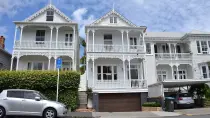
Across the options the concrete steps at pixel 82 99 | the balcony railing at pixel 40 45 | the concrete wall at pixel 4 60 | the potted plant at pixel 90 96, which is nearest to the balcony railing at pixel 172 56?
the potted plant at pixel 90 96

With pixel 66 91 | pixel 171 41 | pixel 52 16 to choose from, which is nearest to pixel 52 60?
pixel 52 16

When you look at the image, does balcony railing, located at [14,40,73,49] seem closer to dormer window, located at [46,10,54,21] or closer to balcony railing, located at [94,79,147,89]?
dormer window, located at [46,10,54,21]

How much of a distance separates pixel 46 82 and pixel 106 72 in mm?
8329

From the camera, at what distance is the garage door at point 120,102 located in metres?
18.4

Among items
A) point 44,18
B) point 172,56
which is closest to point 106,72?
point 172,56

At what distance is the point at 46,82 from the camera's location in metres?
14.5

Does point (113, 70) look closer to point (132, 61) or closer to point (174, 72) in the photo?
point (132, 61)

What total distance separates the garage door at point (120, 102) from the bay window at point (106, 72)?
2888mm

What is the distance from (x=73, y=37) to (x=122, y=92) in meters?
8.38

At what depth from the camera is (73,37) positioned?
2119 centimetres

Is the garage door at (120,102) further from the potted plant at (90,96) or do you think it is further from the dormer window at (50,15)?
the dormer window at (50,15)

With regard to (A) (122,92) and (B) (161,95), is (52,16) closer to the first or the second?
(A) (122,92)

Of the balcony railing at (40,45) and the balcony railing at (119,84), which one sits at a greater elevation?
the balcony railing at (40,45)

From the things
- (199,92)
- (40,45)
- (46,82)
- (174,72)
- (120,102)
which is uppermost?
(40,45)
